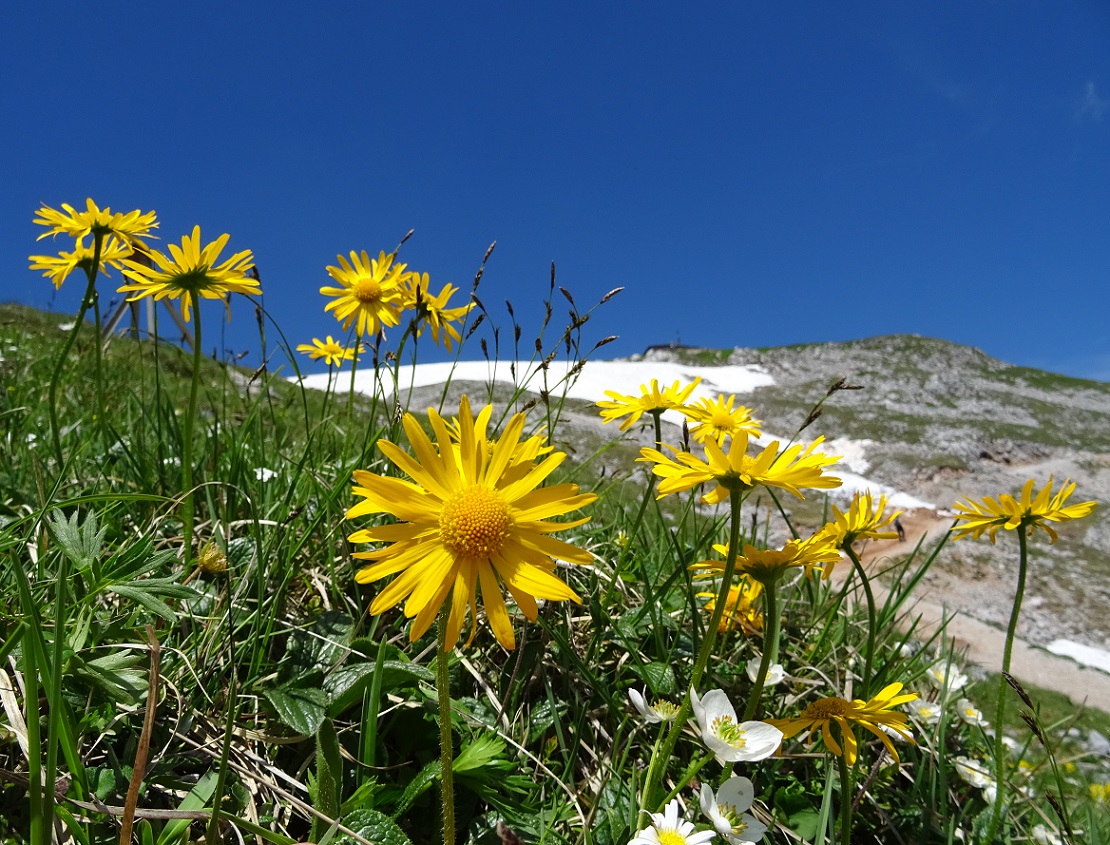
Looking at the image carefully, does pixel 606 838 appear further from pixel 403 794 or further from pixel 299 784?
pixel 299 784

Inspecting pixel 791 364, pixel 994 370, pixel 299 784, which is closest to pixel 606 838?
pixel 299 784

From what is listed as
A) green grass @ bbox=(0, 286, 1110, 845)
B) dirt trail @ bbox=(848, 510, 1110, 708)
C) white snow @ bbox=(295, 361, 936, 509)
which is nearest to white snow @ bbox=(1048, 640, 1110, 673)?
dirt trail @ bbox=(848, 510, 1110, 708)

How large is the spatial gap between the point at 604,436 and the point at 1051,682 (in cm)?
1204

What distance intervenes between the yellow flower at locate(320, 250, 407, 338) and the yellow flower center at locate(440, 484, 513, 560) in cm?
137

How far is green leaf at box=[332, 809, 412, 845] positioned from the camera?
1.21m

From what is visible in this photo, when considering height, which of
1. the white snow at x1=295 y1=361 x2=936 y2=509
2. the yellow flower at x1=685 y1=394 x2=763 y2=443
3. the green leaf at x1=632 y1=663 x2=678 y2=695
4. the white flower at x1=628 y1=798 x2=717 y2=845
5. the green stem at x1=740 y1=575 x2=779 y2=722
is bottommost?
the white flower at x1=628 y1=798 x2=717 y2=845

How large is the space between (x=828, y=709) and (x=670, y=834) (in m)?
0.43

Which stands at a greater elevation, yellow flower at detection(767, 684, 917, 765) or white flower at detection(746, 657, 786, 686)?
yellow flower at detection(767, 684, 917, 765)

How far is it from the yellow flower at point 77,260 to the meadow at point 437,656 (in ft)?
0.04

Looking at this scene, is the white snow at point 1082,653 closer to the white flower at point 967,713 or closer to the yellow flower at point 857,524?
the white flower at point 967,713

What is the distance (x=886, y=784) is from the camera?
6.33 ft

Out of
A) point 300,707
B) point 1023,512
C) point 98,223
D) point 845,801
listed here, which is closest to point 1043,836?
point 1023,512

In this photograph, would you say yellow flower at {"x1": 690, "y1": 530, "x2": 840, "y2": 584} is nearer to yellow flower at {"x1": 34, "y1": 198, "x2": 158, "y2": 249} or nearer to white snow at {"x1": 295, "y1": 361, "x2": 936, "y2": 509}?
yellow flower at {"x1": 34, "y1": 198, "x2": 158, "y2": 249}

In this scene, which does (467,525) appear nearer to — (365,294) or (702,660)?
(702,660)
